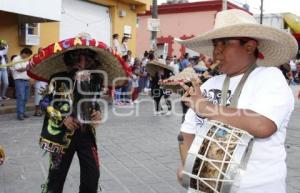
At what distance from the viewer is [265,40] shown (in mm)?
2533

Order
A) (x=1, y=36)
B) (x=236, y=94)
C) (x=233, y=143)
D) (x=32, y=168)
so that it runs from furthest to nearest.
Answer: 1. (x=1, y=36)
2. (x=32, y=168)
3. (x=236, y=94)
4. (x=233, y=143)

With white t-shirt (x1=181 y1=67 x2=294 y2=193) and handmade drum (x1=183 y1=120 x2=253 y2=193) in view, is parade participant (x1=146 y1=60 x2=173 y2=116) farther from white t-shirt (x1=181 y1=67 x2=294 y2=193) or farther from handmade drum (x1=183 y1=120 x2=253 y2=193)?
handmade drum (x1=183 y1=120 x2=253 y2=193)

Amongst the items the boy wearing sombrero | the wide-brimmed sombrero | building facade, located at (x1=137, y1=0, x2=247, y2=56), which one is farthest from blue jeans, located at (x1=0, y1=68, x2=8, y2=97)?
building facade, located at (x1=137, y1=0, x2=247, y2=56)

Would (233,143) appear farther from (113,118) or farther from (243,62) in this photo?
(113,118)

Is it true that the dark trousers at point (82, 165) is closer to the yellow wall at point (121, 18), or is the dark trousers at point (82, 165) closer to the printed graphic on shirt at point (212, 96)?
the printed graphic on shirt at point (212, 96)

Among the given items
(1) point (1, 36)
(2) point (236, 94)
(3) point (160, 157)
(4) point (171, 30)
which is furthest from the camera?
(4) point (171, 30)

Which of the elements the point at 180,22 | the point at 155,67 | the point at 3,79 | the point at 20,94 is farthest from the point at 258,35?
the point at 180,22

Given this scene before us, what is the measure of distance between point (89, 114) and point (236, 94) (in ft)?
5.86

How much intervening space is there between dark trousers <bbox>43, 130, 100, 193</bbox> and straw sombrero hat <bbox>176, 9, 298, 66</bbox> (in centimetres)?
152

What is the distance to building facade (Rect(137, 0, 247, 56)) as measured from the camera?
32469mm

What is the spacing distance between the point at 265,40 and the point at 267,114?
0.53 meters

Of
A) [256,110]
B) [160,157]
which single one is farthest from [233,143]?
[160,157]

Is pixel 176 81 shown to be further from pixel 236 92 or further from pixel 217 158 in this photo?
pixel 217 158

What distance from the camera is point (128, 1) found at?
19781mm
